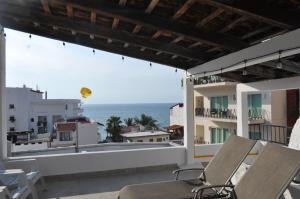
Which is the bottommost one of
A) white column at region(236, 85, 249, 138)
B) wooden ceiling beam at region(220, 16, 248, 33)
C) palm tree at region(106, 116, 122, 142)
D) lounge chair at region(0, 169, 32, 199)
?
palm tree at region(106, 116, 122, 142)

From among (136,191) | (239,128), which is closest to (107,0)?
(136,191)

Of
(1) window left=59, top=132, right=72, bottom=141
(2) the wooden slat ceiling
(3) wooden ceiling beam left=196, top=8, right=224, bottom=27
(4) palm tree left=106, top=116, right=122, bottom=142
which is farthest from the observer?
(4) palm tree left=106, top=116, right=122, bottom=142

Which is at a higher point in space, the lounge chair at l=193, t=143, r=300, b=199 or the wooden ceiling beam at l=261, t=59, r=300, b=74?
the wooden ceiling beam at l=261, t=59, r=300, b=74

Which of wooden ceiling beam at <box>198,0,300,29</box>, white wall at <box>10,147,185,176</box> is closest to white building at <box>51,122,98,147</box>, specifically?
white wall at <box>10,147,185,176</box>

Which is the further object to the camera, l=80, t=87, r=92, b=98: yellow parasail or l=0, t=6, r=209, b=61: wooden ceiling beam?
l=80, t=87, r=92, b=98: yellow parasail

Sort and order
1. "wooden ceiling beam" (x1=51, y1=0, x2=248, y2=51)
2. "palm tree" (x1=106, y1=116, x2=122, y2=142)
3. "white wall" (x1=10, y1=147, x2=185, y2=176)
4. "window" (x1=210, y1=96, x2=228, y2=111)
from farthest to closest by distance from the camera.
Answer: "palm tree" (x1=106, y1=116, x2=122, y2=142), "window" (x1=210, y1=96, x2=228, y2=111), "white wall" (x1=10, y1=147, x2=185, y2=176), "wooden ceiling beam" (x1=51, y1=0, x2=248, y2=51)

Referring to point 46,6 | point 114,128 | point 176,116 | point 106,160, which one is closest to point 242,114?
point 106,160

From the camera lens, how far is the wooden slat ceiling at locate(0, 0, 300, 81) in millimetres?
3399

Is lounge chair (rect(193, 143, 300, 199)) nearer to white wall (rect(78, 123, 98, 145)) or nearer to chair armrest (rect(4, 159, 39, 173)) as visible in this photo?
chair armrest (rect(4, 159, 39, 173))

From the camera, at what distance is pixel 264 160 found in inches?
129

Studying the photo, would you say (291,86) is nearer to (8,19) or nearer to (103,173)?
(103,173)

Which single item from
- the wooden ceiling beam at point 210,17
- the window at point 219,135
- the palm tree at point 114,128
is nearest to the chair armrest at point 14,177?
the wooden ceiling beam at point 210,17

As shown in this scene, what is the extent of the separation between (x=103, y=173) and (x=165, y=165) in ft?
4.67

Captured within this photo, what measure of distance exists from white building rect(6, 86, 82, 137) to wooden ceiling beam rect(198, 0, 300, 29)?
29.7 meters
